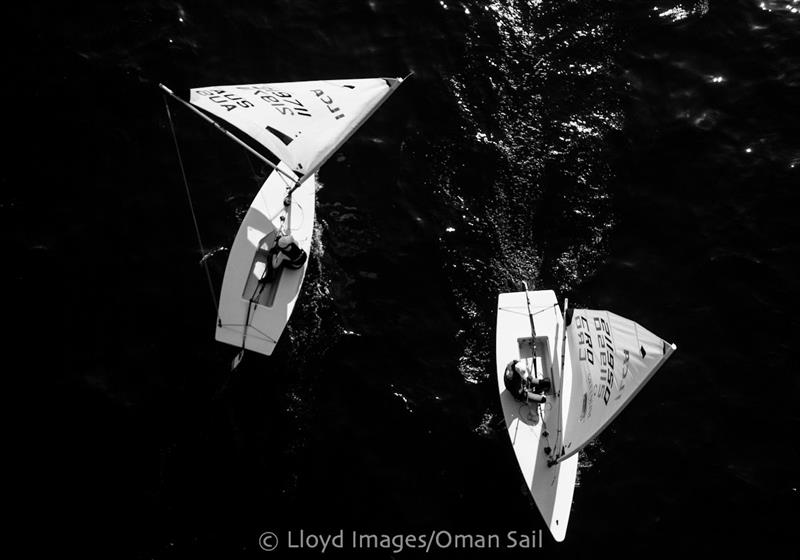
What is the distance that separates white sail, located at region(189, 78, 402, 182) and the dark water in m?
3.42

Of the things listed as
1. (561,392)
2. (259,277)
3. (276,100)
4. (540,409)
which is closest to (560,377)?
(561,392)

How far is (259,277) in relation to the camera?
17.9m

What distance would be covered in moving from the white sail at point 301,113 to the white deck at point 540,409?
6.58 meters

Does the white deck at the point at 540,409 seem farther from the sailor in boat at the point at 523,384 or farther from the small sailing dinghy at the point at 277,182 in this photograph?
the small sailing dinghy at the point at 277,182

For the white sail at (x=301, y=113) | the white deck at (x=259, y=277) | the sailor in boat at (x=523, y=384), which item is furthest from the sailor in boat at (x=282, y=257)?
the sailor in boat at (x=523, y=384)

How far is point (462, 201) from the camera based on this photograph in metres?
19.9

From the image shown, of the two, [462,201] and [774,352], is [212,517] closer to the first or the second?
[462,201]

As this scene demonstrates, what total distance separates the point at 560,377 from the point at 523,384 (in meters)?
1.20

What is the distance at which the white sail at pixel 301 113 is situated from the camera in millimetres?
16297

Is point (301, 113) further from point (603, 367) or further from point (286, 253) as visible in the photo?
point (603, 367)

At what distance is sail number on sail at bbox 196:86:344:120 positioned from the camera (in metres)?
16.5

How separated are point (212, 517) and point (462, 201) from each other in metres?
11.5

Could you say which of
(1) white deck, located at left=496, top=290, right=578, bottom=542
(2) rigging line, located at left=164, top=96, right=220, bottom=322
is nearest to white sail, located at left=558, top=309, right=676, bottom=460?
(1) white deck, located at left=496, top=290, right=578, bottom=542

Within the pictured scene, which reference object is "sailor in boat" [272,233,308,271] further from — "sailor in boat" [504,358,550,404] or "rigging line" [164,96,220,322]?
"sailor in boat" [504,358,550,404]
